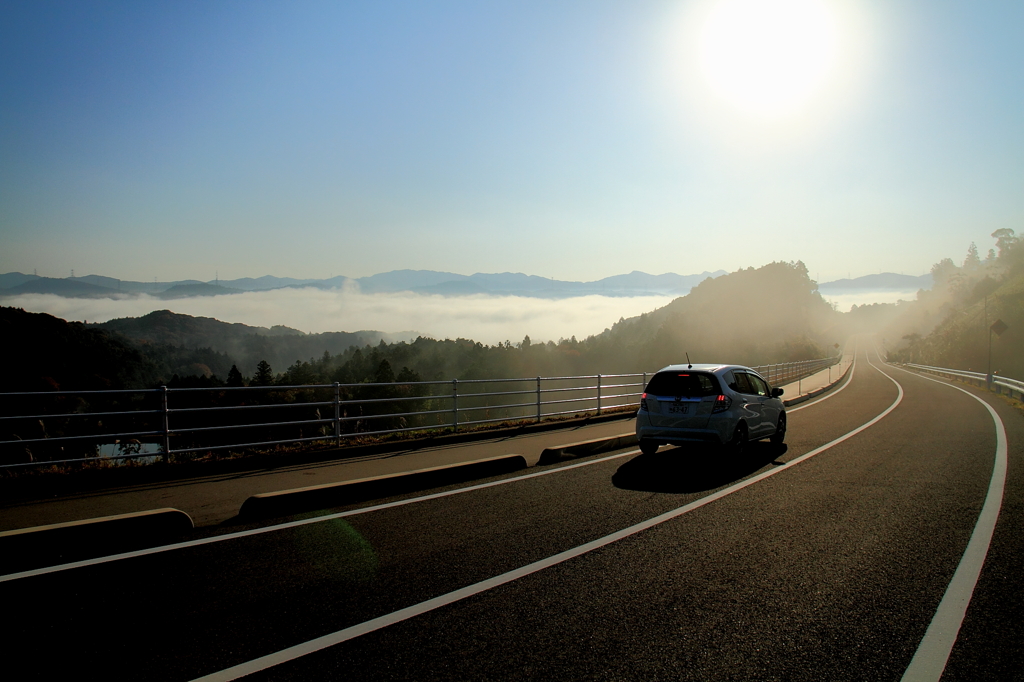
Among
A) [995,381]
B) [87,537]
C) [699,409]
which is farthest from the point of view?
[995,381]

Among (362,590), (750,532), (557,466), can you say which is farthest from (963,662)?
(557,466)

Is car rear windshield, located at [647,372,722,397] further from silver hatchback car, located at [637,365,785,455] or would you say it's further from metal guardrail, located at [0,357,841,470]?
metal guardrail, located at [0,357,841,470]

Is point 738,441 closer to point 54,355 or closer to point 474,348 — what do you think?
point 54,355

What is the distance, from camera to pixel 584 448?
1159 centimetres

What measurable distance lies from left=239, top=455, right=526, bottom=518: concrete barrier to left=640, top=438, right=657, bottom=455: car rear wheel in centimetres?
269

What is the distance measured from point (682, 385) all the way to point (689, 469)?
1.72 metres

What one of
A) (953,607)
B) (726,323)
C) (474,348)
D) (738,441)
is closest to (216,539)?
(953,607)

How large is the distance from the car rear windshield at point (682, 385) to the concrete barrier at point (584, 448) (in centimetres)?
119

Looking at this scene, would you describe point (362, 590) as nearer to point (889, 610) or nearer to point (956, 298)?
point (889, 610)

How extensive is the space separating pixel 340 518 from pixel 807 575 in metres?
4.66

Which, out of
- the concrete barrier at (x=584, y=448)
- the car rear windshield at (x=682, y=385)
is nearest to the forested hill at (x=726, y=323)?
the concrete barrier at (x=584, y=448)

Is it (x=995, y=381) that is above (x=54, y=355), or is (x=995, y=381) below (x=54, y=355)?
below

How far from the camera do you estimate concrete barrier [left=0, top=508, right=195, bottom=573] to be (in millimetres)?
5320

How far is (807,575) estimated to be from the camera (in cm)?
482
